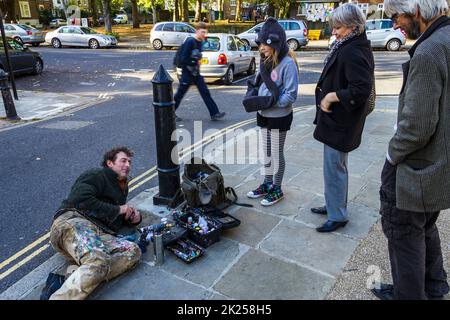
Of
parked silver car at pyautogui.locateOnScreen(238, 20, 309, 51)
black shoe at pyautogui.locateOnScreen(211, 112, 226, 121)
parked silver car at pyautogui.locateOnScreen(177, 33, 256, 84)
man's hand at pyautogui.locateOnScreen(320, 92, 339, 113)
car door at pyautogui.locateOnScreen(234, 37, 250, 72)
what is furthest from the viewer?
parked silver car at pyautogui.locateOnScreen(238, 20, 309, 51)

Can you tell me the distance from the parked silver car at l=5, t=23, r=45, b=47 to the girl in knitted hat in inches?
1039

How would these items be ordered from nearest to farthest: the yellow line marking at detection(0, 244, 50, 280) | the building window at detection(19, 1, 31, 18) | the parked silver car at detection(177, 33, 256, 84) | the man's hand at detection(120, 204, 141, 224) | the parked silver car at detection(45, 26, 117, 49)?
the yellow line marking at detection(0, 244, 50, 280)
the man's hand at detection(120, 204, 141, 224)
the parked silver car at detection(177, 33, 256, 84)
the parked silver car at detection(45, 26, 117, 49)
the building window at detection(19, 1, 31, 18)

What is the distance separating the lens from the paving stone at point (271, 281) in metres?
2.77

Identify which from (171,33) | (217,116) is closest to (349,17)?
(217,116)

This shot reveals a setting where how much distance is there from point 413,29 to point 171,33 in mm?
22851

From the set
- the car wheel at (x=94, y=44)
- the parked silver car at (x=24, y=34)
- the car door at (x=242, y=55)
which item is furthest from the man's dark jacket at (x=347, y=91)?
the parked silver car at (x=24, y=34)

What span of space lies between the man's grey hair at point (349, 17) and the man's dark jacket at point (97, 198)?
2307 millimetres

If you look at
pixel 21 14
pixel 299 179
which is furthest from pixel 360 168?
pixel 21 14

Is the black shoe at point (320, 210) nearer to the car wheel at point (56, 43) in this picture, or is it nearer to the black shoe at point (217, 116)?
the black shoe at point (217, 116)

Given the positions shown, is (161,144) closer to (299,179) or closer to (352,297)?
(299,179)

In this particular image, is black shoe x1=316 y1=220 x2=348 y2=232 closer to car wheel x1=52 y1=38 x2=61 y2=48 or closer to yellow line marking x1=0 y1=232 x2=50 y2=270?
yellow line marking x1=0 y1=232 x2=50 y2=270

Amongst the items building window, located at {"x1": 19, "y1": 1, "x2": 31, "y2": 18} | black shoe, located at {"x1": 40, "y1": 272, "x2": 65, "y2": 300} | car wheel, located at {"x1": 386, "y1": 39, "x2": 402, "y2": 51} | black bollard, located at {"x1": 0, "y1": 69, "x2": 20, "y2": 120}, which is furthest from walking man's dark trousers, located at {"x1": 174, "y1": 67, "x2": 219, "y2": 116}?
building window, located at {"x1": 19, "y1": 1, "x2": 31, "y2": 18}

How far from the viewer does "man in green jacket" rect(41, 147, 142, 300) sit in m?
2.73

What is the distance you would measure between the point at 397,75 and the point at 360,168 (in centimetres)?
971
